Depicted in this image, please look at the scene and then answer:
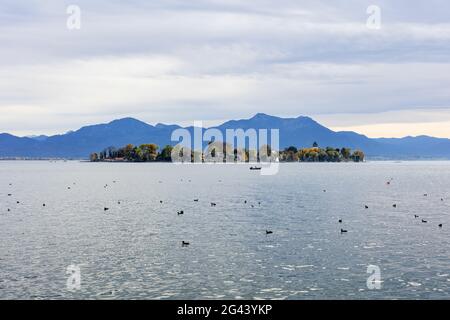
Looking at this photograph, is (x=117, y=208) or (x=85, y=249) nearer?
(x=85, y=249)

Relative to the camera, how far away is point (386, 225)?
85.4m

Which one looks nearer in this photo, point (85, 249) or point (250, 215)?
point (85, 249)

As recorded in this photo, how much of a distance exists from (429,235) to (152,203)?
6939cm

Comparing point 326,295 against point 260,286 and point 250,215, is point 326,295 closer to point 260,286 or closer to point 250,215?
point 260,286

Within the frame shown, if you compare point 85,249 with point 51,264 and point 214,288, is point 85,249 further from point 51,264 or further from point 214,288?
point 214,288

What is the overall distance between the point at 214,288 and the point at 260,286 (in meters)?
4.10
